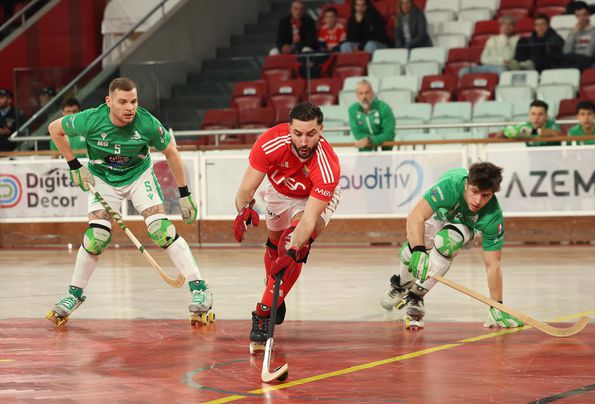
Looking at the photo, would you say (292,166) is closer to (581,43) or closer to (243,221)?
(243,221)

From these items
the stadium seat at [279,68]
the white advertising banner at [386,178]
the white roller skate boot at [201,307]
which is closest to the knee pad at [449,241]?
the white roller skate boot at [201,307]

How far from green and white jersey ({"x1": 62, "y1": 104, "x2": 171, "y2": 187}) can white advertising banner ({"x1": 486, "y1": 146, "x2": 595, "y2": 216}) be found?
609 centimetres

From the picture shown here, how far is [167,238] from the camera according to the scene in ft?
26.8

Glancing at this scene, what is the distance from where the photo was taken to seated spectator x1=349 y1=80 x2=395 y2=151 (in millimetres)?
13391

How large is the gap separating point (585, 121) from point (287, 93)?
456cm

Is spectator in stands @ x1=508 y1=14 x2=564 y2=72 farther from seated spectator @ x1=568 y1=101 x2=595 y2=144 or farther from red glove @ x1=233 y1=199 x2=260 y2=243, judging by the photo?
red glove @ x1=233 y1=199 x2=260 y2=243

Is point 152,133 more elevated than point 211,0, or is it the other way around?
point 211,0

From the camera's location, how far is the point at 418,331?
761 centimetres

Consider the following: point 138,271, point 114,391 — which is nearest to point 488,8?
point 138,271

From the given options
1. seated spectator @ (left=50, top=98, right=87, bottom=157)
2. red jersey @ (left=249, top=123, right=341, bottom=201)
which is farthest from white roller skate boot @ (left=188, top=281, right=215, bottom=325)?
seated spectator @ (left=50, top=98, right=87, bottom=157)

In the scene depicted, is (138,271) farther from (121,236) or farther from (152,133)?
(152,133)

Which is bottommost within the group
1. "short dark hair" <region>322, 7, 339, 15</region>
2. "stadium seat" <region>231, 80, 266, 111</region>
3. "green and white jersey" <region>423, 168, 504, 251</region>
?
"green and white jersey" <region>423, 168, 504, 251</region>

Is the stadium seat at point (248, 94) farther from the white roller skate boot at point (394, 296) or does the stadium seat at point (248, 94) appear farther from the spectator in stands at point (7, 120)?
the white roller skate boot at point (394, 296)

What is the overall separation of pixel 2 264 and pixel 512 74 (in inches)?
287
